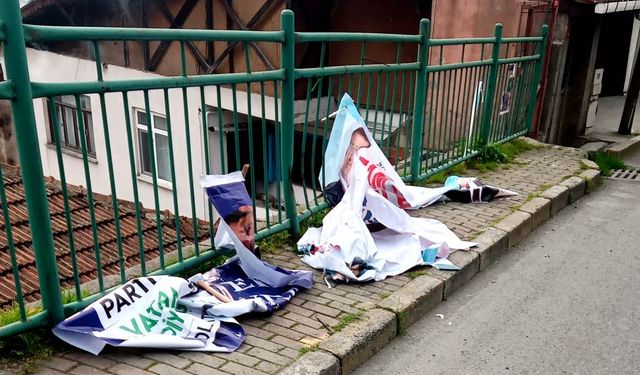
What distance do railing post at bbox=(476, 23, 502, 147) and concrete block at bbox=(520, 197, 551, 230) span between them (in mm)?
1637

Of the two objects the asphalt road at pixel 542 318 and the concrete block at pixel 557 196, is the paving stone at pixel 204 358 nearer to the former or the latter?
the asphalt road at pixel 542 318

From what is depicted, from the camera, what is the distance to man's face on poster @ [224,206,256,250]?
3.54 m

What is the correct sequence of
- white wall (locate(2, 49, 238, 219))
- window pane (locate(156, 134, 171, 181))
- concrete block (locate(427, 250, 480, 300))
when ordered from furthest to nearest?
window pane (locate(156, 134, 171, 181)), white wall (locate(2, 49, 238, 219)), concrete block (locate(427, 250, 480, 300))

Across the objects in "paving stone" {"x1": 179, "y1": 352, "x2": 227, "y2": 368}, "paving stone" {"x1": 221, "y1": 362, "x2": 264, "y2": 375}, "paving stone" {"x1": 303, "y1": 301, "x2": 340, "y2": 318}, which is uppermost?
"paving stone" {"x1": 179, "y1": 352, "x2": 227, "y2": 368}

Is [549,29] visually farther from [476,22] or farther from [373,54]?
[373,54]

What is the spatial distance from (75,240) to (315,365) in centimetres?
454

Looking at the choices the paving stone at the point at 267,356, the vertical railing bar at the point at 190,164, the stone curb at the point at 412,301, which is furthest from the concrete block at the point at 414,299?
the vertical railing bar at the point at 190,164

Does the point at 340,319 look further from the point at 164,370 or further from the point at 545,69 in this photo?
the point at 545,69

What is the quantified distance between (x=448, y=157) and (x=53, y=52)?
1205 cm

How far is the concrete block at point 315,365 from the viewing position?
2.76 m

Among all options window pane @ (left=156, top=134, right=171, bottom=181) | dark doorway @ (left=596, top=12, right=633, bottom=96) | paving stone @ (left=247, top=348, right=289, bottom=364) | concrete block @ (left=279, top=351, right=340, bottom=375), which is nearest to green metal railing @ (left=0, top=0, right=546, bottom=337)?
window pane @ (left=156, top=134, right=171, bottom=181)

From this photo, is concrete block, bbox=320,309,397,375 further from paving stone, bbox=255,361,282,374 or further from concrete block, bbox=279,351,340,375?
paving stone, bbox=255,361,282,374

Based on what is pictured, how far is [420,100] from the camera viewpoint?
5629 mm

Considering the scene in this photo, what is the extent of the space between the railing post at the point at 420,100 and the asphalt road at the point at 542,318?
138 cm
